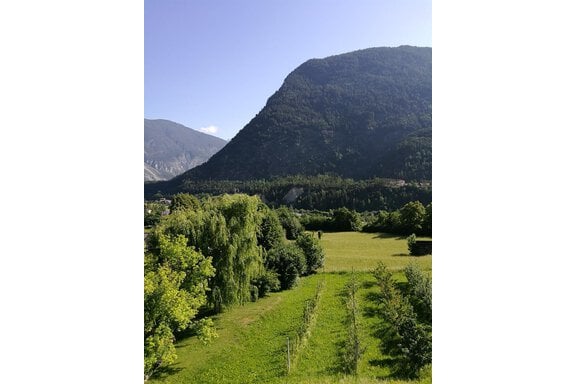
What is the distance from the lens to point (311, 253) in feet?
44.6

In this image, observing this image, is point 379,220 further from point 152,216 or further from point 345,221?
point 152,216

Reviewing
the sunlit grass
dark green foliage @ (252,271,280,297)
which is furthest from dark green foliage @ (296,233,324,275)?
dark green foliage @ (252,271,280,297)

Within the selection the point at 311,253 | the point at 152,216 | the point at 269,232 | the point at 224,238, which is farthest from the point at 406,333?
the point at 311,253

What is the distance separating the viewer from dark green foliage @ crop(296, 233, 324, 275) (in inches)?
533

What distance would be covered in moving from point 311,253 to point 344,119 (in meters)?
23.0

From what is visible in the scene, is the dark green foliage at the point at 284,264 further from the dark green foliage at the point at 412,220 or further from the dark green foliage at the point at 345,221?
the dark green foliage at the point at 345,221

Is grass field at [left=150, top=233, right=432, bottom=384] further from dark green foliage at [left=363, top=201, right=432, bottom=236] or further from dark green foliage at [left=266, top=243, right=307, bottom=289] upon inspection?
dark green foliage at [left=363, top=201, right=432, bottom=236]

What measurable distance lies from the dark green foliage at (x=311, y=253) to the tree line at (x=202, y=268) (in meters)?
1.77

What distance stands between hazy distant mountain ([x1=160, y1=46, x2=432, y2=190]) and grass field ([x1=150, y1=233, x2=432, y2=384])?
760 inches

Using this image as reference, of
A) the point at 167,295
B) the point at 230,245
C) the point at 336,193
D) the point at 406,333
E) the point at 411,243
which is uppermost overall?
the point at 336,193
